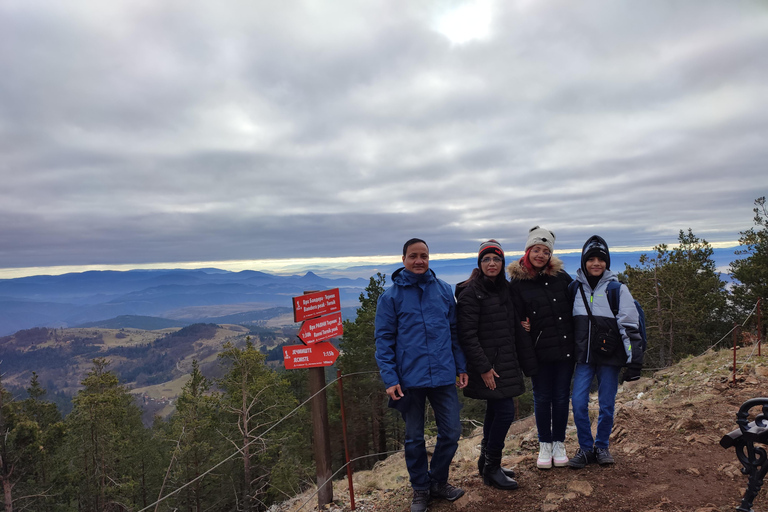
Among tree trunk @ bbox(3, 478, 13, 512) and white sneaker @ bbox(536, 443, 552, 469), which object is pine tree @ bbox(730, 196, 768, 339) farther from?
tree trunk @ bbox(3, 478, 13, 512)

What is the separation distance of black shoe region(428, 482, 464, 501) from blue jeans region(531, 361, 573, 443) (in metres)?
1.25

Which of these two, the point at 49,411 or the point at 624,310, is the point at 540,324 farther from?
the point at 49,411

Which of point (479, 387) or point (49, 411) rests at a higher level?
point (479, 387)

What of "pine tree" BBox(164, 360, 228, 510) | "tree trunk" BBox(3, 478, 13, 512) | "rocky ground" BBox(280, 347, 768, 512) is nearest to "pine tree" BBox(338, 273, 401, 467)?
"pine tree" BBox(164, 360, 228, 510)

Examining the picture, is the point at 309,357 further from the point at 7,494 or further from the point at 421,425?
the point at 7,494

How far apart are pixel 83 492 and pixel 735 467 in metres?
38.5

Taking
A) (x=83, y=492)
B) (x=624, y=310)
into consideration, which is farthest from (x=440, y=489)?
(x=83, y=492)

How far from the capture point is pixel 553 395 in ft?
14.6

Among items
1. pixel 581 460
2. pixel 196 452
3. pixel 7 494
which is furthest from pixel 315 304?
pixel 7 494

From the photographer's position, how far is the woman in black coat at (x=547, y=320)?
4.27m

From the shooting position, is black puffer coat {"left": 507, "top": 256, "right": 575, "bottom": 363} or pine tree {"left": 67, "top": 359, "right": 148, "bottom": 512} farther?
pine tree {"left": 67, "top": 359, "right": 148, "bottom": 512}

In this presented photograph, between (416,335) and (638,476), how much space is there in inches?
119

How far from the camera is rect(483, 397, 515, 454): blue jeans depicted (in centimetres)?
405

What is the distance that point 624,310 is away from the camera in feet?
13.8
